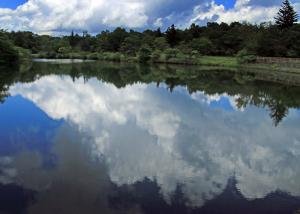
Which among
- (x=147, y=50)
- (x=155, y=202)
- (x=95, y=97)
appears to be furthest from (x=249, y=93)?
(x=147, y=50)

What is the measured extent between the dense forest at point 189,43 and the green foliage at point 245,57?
161 millimetres

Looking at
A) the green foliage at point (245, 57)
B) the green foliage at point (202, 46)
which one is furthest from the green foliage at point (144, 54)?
the green foliage at point (245, 57)

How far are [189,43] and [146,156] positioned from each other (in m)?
66.5

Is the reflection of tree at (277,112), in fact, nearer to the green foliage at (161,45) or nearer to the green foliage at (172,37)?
the green foliage at (161,45)

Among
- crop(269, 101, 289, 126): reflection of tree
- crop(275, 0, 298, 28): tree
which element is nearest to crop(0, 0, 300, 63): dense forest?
crop(275, 0, 298, 28): tree

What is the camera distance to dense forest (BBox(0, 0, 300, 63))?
60062mm

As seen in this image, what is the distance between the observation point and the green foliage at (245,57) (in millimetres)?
60281

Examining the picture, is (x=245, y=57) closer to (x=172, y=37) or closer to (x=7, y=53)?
(x=172, y=37)

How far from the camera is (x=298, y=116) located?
2014 centimetres

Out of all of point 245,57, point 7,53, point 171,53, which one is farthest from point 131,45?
point 7,53

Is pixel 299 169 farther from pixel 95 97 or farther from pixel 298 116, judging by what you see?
pixel 95 97

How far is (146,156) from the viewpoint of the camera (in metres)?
12.0

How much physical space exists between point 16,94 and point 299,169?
19681 millimetres

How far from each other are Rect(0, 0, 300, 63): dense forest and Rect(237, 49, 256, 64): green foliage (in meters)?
0.16
